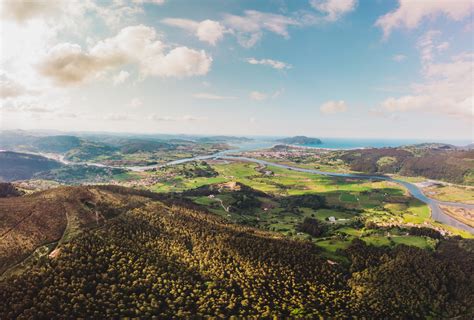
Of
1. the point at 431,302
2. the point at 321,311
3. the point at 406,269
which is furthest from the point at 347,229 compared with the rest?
the point at 321,311

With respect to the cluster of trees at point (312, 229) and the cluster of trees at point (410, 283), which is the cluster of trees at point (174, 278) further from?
the cluster of trees at point (312, 229)

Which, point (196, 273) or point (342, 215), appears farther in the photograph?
point (342, 215)

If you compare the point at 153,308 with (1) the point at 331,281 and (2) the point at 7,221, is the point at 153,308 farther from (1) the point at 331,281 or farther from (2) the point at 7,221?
(2) the point at 7,221

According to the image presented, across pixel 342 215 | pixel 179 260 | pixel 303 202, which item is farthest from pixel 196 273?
pixel 303 202

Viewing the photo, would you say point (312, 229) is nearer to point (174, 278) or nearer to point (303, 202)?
point (303, 202)

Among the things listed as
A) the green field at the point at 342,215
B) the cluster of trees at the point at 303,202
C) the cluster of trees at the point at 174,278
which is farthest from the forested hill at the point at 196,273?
the cluster of trees at the point at 303,202

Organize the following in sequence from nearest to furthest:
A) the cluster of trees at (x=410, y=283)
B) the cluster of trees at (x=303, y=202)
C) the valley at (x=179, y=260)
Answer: the valley at (x=179, y=260), the cluster of trees at (x=410, y=283), the cluster of trees at (x=303, y=202)

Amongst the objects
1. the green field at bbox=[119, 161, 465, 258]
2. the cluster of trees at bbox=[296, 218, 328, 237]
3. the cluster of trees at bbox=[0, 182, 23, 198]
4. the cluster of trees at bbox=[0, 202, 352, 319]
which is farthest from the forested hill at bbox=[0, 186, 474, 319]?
the cluster of trees at bbox=[0, 182, 23, 198]

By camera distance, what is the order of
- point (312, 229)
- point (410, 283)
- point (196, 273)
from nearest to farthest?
point (196, 273) < point (410, 283) < point (312, 229)

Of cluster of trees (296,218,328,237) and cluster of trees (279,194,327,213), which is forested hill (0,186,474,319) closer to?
cluster of trees (296,218,328,237)
